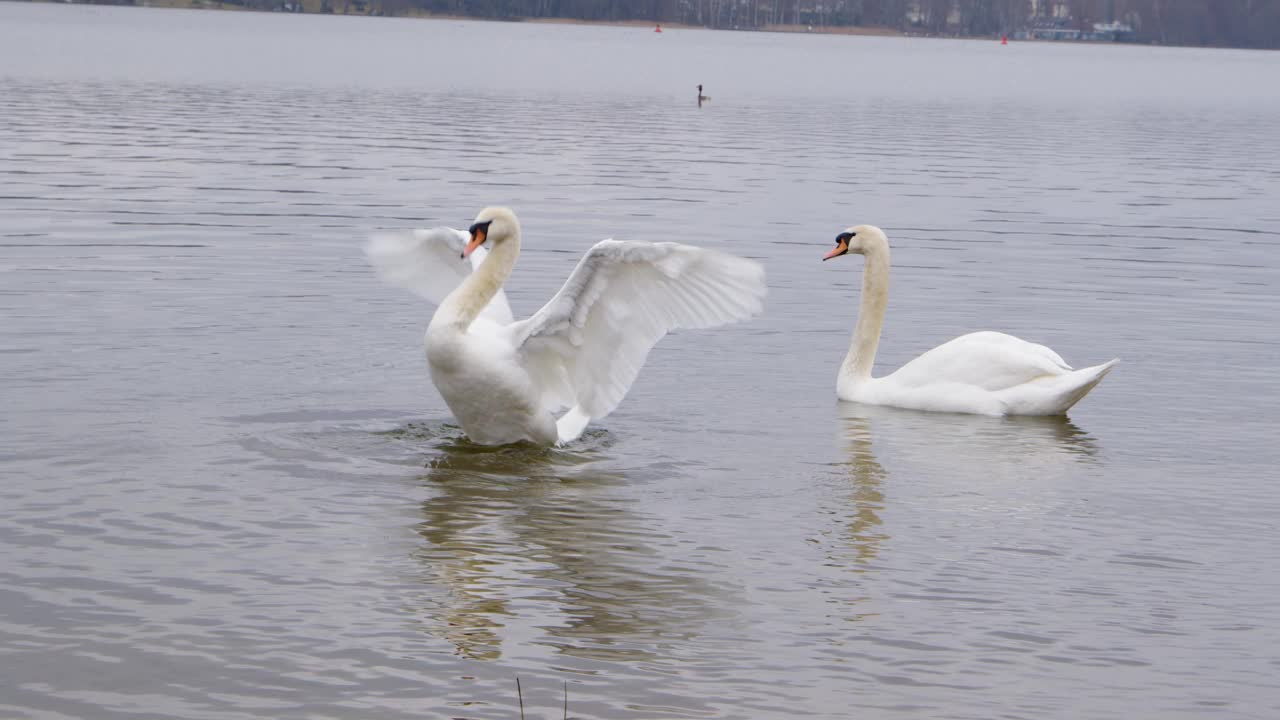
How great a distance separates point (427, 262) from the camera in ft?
41.9

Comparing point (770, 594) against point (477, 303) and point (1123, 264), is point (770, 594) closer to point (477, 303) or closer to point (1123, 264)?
point (477, 303)

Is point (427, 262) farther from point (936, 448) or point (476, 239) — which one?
point (936, 448)

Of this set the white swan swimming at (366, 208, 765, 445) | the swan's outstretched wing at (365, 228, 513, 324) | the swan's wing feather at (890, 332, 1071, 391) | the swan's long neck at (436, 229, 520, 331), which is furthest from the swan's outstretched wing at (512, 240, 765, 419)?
the swan's wing feather at (890, 332, 1071, 391)

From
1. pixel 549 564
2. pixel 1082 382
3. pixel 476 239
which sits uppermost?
pixel 476 239

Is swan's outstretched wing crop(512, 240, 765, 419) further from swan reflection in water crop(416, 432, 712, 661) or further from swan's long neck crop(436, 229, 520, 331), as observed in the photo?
swan reflection in water crop(416, 432, 712, 661)

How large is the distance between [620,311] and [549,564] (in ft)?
7.58

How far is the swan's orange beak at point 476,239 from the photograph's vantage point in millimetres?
11234

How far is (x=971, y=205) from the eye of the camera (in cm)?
2850

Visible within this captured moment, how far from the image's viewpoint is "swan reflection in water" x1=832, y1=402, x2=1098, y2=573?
35.6 feet

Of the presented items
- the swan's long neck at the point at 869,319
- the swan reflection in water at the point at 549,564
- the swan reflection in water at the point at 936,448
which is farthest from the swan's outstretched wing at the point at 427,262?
the swan's long neck at the point at 869,319

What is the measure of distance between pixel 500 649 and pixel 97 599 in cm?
191

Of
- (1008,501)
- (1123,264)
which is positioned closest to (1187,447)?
(1008,501)

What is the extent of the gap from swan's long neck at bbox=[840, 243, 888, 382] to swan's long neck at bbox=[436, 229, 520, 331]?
3170mm

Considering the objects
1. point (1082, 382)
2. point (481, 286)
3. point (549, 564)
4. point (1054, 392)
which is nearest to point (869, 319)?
point (1054, 392)
